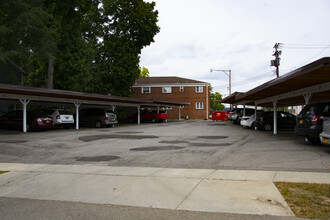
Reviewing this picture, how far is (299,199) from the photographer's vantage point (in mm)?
5105

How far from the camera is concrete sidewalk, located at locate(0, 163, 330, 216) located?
5.09 metres

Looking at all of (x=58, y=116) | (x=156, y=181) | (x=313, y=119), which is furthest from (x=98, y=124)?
(x=156, y=181)

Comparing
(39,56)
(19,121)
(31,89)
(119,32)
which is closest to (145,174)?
(31,89)

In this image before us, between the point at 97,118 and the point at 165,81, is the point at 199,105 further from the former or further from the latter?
the point at 97,118

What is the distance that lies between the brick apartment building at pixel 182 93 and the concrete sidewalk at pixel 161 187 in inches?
1634

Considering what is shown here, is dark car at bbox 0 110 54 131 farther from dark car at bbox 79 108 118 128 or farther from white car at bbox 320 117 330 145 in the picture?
white car at bbox 320 117 330 145

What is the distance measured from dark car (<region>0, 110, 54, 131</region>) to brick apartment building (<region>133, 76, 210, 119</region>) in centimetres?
3097

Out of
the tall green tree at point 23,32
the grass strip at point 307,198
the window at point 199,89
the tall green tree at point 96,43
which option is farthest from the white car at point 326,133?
the window at point 199,89

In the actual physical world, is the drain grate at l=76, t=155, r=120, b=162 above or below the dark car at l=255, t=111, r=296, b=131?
below

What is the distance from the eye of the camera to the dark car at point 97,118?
85.0 ft

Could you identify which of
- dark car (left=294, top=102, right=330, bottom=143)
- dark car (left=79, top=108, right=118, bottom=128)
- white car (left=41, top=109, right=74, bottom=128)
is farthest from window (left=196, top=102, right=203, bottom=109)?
dark car (left=294, top=102, right=330, bottom=143)

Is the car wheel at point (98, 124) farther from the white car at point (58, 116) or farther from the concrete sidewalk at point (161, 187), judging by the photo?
the concrete sidewalk at point (161, 187)

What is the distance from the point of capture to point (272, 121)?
20.9m

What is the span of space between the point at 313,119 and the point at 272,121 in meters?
10.1
